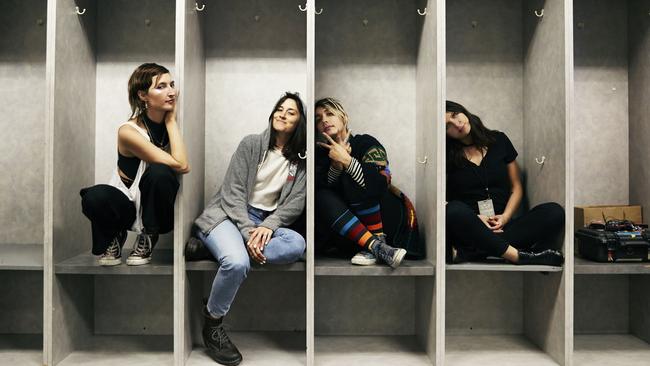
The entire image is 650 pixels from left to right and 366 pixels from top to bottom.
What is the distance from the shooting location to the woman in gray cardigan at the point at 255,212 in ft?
8.59

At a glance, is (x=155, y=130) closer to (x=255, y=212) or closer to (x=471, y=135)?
(x=255, y=212)

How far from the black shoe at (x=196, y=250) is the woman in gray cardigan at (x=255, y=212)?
0.11 feet

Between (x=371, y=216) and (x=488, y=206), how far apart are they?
646mm

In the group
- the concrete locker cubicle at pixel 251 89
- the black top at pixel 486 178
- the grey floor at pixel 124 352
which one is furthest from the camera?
the concrete locker cubicle at pixel 251 89

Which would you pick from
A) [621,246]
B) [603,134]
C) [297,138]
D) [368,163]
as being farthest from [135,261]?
[603,134]

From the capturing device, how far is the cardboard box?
3.04m

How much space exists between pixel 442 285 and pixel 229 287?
1.01 m

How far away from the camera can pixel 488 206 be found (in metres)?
2.98

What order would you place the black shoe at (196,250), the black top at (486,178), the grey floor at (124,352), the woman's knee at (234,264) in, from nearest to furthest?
the woman's knee at (234,264) → the black shoe at (196,250) → the grey floor at (124,352) → the black top at (486,178)

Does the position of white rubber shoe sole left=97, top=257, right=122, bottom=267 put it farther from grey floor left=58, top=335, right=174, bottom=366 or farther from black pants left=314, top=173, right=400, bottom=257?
black pants left=314, top=173, right=400, bottom=257

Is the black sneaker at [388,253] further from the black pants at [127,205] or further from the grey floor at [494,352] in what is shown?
the black pants at [127,205]

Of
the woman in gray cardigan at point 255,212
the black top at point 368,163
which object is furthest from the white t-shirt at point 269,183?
the black top at point 368,163

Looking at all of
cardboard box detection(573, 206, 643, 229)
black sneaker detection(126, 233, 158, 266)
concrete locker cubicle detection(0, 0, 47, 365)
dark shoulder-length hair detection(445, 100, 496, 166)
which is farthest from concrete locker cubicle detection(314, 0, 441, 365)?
concrete locker cubicle detection(0, 0, 47, 365)

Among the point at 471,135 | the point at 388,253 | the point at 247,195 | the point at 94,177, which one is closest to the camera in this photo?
the point at 388,253
